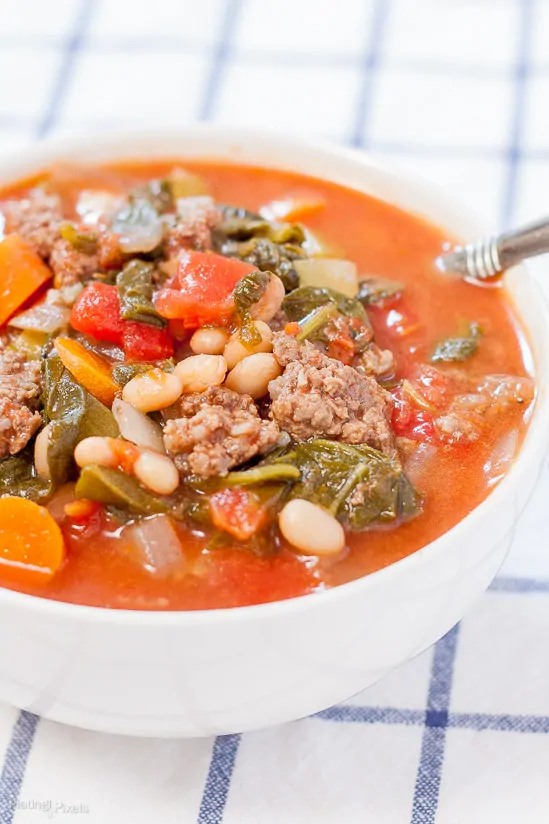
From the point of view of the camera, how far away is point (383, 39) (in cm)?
596

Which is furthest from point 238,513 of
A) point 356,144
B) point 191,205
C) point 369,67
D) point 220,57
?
point 220,57

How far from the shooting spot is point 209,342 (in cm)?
322

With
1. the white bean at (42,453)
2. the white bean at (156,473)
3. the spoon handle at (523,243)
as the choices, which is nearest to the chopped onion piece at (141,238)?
the white bean at (42,453)

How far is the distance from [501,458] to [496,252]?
94cm

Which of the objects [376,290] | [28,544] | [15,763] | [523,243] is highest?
[523,243]

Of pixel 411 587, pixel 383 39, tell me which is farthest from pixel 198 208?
pixel 383 39

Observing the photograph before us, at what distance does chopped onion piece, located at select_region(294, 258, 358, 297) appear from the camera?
3662 mm

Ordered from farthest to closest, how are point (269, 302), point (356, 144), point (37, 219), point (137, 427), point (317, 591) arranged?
point (356, 144) < point (37, 219) < point (269, 302) < point (137, 427) < point (317, 591)

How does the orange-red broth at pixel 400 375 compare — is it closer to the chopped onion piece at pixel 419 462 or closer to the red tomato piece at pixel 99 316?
the chopped onion piece at pixel 419 462

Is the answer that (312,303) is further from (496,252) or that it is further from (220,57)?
(220,57)

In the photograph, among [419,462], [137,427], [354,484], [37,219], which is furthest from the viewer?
[37,219]

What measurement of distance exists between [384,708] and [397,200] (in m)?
2.04

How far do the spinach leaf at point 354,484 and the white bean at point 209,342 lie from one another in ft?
1.42

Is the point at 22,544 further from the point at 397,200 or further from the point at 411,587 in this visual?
the point at 397,200
